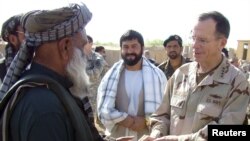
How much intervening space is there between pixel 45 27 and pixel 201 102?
1406 millimetres

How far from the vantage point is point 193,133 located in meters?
2.76

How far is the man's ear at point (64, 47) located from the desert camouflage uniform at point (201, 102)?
1127 mm

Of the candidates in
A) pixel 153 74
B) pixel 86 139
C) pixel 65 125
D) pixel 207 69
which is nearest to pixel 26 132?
pixel 65 125

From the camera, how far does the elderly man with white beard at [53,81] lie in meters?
1.67

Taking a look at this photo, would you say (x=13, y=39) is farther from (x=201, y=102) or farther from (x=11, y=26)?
(x=201, y=102)

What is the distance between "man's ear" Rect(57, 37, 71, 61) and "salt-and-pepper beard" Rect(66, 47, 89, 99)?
0.05m

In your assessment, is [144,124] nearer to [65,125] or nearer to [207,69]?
[207,69]

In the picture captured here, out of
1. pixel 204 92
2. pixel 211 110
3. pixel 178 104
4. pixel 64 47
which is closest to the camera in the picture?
pixel 64 47

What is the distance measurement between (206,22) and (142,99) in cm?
167

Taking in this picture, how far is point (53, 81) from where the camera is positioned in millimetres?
1815

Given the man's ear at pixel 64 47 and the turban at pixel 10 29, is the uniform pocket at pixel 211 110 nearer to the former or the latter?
the man's ear at pixel 64 47

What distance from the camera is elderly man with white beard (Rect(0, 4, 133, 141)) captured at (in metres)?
1.67

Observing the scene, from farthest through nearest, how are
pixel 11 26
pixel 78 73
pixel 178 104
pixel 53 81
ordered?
pixel 11 26
pixel 178 104
pixel 78 73
pixel 53 81

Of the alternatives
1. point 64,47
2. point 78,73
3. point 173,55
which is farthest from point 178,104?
point 173,55
